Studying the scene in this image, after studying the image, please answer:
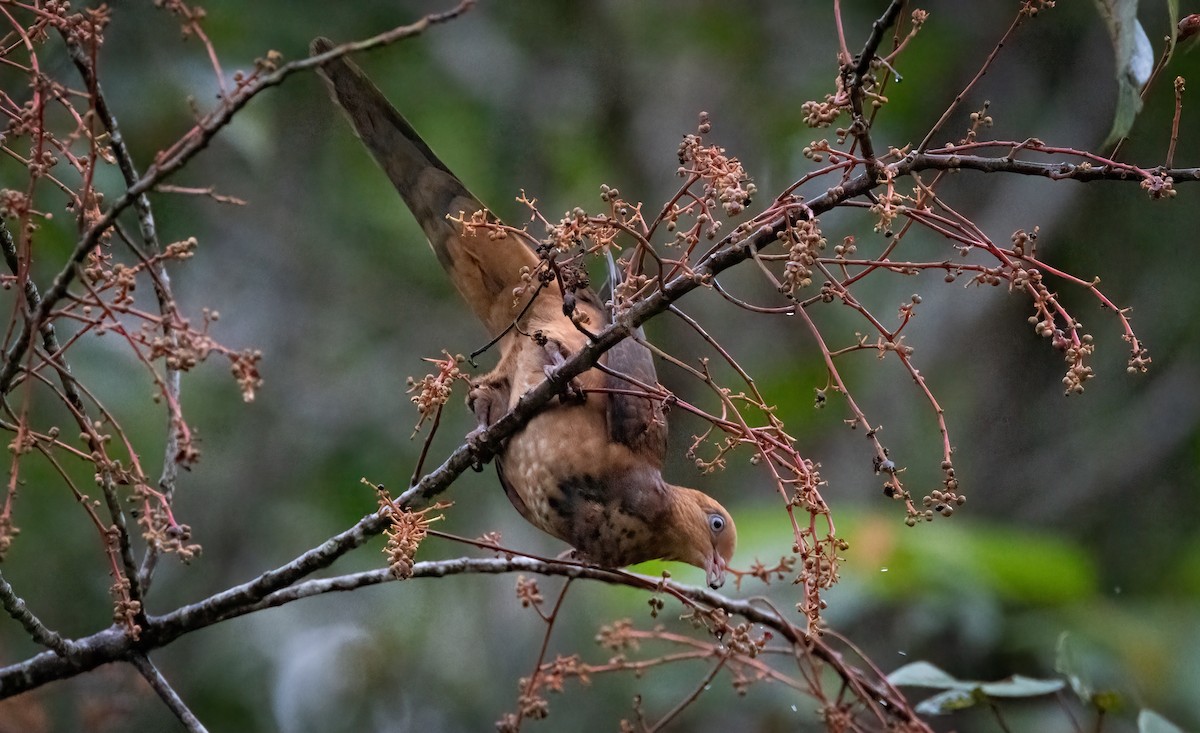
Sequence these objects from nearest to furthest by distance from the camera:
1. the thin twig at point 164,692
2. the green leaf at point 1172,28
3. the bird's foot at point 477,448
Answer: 1. the green leaf at point 1172,28
2. the thin twig at point 164,692
3. the bird's foot at point 477,448

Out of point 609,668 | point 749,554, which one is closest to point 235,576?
point 749,554

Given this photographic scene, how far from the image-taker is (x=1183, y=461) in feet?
27.6

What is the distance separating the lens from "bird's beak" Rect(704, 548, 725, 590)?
12.3ft

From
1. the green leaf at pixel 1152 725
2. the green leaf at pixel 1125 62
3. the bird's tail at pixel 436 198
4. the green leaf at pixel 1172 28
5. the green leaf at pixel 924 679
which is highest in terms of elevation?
the bird's tail at pixel 436 198

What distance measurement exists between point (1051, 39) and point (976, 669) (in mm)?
4430

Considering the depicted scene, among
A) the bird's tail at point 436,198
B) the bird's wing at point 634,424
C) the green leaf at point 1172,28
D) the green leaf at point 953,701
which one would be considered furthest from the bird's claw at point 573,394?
the green leaf at point 1172,28

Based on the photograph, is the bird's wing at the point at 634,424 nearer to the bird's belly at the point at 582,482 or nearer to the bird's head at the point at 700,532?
the bird's belly at the point at 582,482

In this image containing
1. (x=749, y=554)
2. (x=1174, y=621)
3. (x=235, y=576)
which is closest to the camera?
(x=749, y=554)

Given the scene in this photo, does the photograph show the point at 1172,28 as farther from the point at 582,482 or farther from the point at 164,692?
the point at 164,692

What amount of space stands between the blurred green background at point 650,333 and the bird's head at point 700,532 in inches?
94.6

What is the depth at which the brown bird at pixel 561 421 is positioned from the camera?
369 cm

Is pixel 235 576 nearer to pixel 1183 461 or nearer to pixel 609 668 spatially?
pixel 609 668

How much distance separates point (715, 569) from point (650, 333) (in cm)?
352

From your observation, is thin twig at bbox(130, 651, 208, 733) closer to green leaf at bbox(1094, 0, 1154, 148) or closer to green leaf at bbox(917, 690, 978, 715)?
green leaf at bbox(917, 690, 978, 715)
